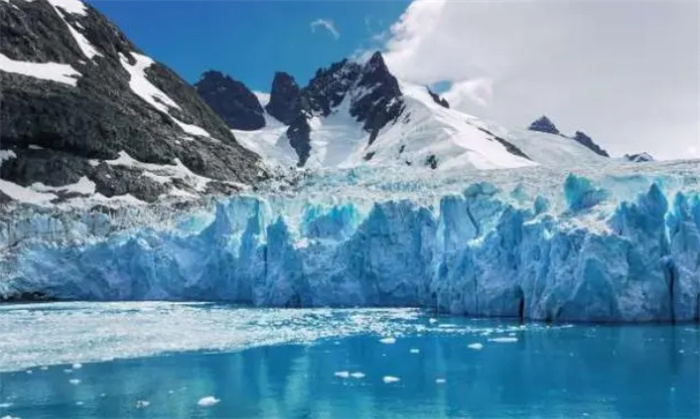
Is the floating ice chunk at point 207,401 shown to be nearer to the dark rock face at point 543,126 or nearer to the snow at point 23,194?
the snow at point 23,194

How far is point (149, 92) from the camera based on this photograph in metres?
82.2

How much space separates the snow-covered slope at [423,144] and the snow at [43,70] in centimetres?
2125

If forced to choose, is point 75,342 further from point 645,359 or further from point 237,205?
point 237,205

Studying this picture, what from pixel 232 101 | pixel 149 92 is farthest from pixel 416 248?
pixel 232 101

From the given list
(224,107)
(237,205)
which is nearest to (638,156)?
(224,107)

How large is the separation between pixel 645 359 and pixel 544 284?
582cm

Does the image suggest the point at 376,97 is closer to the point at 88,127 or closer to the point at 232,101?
the point at 232,101

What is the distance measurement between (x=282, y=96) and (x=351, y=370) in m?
144

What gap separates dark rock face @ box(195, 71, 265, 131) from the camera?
151 m

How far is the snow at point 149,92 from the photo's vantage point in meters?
78.8

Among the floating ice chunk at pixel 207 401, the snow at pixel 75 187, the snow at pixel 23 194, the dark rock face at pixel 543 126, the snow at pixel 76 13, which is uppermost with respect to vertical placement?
the dark rock face at pixel 543 126

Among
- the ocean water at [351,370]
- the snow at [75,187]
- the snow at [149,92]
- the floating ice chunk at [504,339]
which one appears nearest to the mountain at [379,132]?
the snow at [149,92]

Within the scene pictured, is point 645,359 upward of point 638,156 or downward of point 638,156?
downward

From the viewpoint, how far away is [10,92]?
2530 inches
